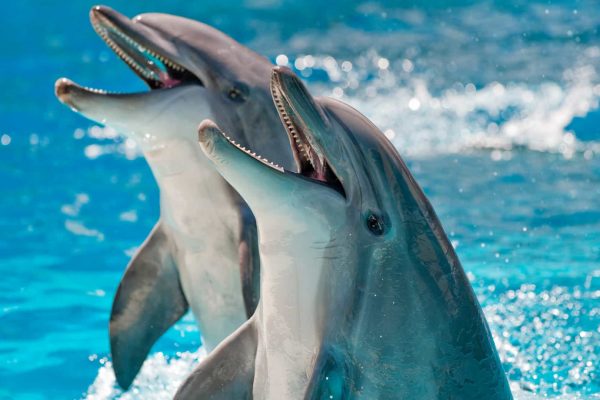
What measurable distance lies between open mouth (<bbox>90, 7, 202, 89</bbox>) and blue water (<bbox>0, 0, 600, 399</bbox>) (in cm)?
234

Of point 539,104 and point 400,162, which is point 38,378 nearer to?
point 400,162

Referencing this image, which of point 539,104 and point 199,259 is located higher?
point 539,104

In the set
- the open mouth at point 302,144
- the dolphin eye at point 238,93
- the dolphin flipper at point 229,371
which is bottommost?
the dolphin flipper at point 229,371

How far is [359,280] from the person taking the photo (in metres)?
4.07

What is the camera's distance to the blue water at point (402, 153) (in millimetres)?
7898

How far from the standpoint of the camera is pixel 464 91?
1606cm

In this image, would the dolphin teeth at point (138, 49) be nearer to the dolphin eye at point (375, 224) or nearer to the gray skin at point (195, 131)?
the gray skin at point (195, 131)

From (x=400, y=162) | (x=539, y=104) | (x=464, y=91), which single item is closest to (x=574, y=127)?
(x=539, y=104)

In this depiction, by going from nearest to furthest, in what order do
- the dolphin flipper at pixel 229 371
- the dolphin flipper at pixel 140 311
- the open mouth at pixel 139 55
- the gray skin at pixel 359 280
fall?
the gray skin at pixel 359 280, the dolphin flipper at pixel 229 371, the open mouth at pixel 139 55, the dolphin flipper at pixel 140 311

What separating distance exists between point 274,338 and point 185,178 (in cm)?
165

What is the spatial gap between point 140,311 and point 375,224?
2622 mm

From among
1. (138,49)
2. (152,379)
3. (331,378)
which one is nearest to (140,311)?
(152,379)

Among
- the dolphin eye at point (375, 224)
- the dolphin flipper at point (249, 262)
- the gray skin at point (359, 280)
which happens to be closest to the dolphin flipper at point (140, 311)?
the dolphin flipper at point (249, 262)

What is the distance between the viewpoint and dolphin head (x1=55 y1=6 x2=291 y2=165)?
548 centimetres
